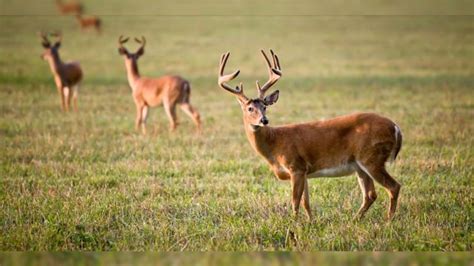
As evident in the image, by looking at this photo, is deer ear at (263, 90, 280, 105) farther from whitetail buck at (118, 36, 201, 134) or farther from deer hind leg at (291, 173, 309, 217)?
whitetail buck at (118, 36, 201, 134)

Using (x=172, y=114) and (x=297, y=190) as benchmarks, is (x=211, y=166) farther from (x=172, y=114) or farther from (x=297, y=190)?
(x=172, y=114)

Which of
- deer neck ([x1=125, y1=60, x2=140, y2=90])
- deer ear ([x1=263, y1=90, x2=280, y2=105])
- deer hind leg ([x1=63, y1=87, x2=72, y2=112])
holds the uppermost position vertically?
deer neck ([x1=125, y1=60, x2=140, y2=90])

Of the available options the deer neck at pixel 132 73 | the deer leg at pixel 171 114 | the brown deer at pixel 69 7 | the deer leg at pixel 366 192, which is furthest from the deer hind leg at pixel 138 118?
the brown deer at pixel 69 7

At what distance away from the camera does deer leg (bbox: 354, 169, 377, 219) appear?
694cm

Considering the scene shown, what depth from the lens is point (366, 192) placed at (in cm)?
707

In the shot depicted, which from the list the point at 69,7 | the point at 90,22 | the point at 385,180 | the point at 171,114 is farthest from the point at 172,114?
the point at 90,22

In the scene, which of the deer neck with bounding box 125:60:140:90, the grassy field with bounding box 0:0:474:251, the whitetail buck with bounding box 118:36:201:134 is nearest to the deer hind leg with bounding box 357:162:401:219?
the grassy field with bounding box 0:0:474:251

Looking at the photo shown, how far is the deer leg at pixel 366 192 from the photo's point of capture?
6945 mm

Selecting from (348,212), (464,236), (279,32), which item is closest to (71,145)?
(348,212)

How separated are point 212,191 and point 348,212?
145cm

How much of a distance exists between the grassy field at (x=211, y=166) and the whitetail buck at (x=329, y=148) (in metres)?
0.26

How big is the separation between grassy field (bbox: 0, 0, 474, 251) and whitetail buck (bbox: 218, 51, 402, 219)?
0.26 metres

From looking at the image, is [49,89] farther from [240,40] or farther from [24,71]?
[240,40]

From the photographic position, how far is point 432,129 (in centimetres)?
1168
